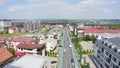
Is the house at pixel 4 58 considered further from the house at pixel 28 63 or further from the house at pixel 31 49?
the house at pixel 31 49

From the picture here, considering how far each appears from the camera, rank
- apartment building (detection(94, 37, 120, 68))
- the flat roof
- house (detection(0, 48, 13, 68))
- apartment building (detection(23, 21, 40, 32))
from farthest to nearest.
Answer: apartment building (detection(23, 21, 40, 32))
house (detection(0, 48, 13, 68))
the flat roof
apartment building (detection(94, 37, 120, 68))

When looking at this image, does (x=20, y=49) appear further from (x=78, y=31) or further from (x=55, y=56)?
(x=78, y=31)

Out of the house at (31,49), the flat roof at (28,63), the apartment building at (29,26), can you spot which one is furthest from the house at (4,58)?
the apartment building at (29,26)

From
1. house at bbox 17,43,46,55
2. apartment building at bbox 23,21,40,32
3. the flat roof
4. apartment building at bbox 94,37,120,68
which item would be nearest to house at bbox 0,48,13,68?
the flat roof

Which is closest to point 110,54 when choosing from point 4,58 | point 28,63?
point 28,63

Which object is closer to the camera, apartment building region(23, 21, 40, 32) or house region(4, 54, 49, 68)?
house region(4, 54, 49, 68)

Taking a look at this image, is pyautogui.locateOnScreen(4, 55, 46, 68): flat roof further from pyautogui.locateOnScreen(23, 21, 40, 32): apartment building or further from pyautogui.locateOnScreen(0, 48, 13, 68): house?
pyautogui.locateOnScreen(23, 21, 40, 32): apartment building

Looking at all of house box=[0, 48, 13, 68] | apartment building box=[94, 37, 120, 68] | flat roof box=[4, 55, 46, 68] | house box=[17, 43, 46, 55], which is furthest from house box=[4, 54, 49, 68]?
apartment building box=[94, 37, 120, 68]

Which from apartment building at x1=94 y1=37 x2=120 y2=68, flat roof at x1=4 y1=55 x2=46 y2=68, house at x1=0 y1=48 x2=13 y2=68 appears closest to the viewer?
apartment building at x1=94 y1=37 x2=120 y2=68

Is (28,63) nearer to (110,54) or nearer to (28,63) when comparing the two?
(28,63)

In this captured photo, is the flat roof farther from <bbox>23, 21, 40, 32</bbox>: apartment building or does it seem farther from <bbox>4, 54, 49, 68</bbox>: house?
<bbox>23, 21, 40, 32</bbox>: apartment building

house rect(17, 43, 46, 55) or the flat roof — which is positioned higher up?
the flat roof
